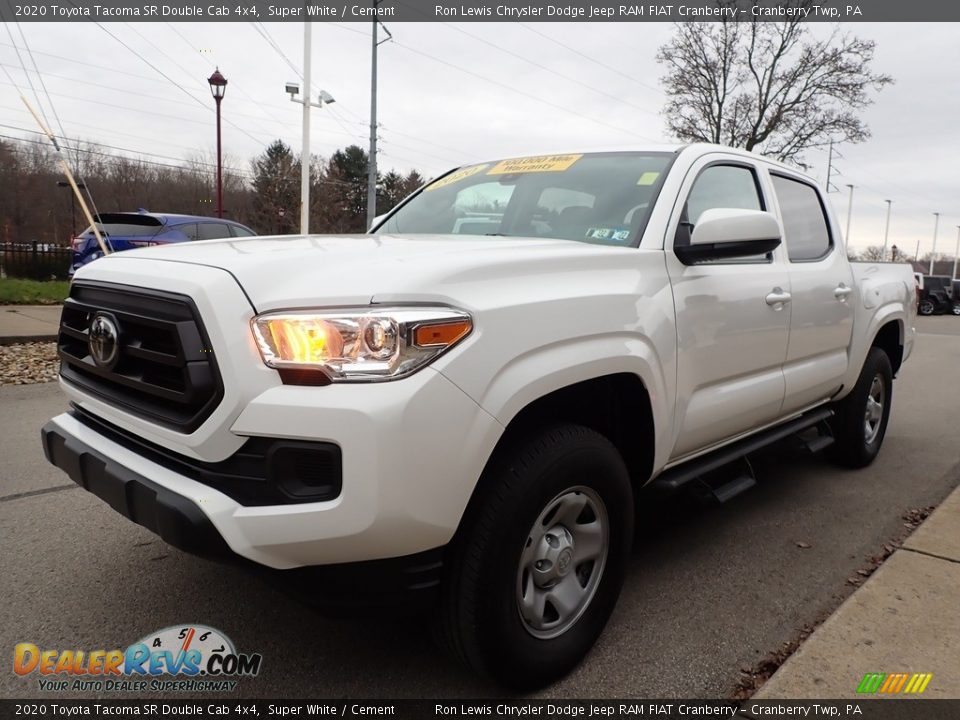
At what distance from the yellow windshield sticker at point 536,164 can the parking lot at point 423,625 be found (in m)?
1.87

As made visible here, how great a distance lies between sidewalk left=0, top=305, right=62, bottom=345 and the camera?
822cm

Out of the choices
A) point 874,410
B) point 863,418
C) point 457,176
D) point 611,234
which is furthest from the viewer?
point 874,410

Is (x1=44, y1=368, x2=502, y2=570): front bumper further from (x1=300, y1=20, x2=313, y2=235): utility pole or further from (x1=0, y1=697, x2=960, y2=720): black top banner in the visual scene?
(x1=300, y1=20, x2=313, y2=235): utility pole

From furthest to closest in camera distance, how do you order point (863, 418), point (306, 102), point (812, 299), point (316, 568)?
point (306, 102) → point (863, 418) → point (812, 299) → point (316, 568)

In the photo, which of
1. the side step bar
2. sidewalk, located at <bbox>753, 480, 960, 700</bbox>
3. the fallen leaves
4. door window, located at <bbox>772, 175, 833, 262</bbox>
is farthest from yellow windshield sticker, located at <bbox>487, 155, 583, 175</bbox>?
the fallen leaves

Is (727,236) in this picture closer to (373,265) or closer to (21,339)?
(373,265)

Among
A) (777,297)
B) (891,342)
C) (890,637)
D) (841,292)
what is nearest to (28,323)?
(777,297)

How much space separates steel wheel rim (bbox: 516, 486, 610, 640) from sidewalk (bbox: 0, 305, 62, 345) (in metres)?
8.22

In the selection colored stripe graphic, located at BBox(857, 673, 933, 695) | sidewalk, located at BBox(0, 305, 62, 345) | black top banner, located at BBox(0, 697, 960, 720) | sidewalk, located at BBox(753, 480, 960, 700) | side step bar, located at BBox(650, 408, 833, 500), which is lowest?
black top banner, located at BBox(0, 697, 960, 720)

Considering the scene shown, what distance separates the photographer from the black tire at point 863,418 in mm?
4438

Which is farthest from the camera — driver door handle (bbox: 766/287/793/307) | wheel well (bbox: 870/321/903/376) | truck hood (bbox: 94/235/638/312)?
wheel well (bbox: 870/321/903/376)

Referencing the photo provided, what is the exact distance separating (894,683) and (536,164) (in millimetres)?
2540

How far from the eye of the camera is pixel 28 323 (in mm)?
9195

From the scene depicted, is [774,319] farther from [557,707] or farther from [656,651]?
[557,707]
